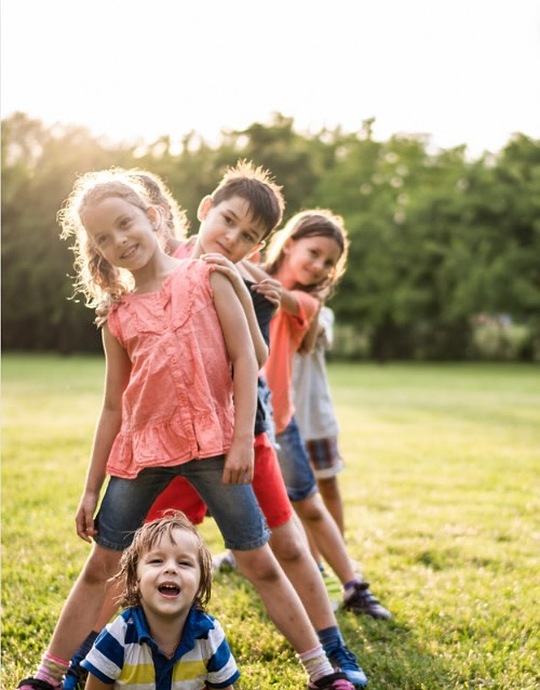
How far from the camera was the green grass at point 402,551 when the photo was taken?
302cm

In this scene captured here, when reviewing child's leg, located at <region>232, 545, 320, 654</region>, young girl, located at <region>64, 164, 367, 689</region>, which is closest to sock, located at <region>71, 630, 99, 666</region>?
young girl, located at <region>64, 164, 367, 689</region>

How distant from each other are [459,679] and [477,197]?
2913 centimetres

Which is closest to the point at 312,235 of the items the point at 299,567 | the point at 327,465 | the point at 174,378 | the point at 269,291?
the point at 269,291

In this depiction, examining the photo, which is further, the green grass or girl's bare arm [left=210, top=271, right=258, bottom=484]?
the green grass

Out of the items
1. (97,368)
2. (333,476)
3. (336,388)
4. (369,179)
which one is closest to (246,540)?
(333,476)

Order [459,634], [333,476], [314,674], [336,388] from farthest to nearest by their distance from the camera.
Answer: [336,388] → [333,476] → [459,634] → [314,674]

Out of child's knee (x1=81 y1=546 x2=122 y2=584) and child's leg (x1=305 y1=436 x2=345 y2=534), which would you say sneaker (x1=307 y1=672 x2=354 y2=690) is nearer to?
child's knee (x1=81 y1=546 x2=122 y2=584)

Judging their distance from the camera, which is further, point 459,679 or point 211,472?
point 459,679

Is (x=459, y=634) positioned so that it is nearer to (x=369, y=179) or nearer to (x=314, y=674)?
(x=314, y=674)

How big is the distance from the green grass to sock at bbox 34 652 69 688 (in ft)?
0.62

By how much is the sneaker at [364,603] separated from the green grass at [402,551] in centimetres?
6

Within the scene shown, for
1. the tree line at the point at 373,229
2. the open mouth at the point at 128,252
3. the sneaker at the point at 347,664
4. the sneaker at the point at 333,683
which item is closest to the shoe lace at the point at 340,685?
the sneaker at the point at 333,683

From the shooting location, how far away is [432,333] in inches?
1233

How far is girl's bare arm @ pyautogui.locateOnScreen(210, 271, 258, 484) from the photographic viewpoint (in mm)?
2514
